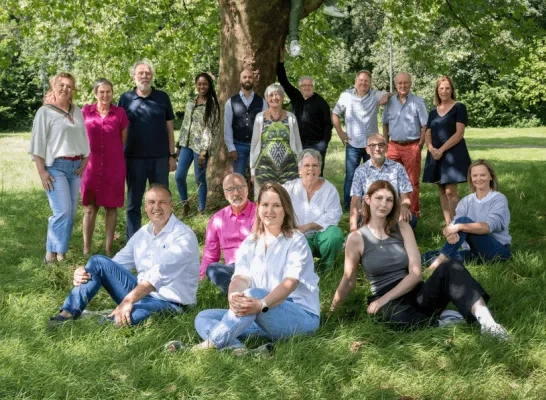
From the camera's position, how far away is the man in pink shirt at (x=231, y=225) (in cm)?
664

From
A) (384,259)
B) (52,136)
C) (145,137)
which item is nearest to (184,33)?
(145,137)

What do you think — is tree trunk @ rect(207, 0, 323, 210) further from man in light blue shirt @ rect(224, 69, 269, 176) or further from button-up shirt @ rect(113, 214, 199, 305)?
button-up shirt @ rect(113, 214, 199, 305)

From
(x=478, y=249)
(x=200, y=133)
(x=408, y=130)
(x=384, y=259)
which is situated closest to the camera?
(x=384, y=259)

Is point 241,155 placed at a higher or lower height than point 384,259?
higher

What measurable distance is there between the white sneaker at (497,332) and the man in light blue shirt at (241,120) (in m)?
4.78

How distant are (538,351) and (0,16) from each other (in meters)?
12.2

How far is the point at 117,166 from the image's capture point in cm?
835

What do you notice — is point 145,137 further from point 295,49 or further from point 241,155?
point 295,49

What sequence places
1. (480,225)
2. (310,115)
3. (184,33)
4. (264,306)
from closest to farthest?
(264,306)
(480,225)
(310,115)
(184,33)

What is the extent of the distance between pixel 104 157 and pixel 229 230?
2240mm

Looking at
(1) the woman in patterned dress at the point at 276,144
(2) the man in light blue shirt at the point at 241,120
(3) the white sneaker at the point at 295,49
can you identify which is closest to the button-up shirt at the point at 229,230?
(1) the woman in patterned dress at the point at 276,144

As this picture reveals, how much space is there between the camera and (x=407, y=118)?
10.0m

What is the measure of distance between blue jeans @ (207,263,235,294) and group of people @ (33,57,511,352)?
0.05 ft

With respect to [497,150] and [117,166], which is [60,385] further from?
[497,150]
